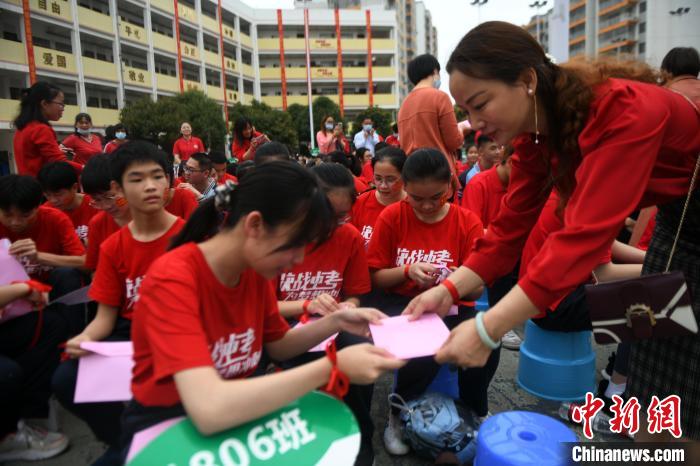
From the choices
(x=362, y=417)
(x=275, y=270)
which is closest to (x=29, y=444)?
(x=362, y=417)

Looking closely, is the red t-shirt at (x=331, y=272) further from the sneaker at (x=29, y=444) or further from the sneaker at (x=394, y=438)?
the sneaker at (x=29, y=444)

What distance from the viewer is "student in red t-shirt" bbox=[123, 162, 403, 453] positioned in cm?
113

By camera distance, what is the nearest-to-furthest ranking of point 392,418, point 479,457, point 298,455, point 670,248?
point 298,455, point 670,248, point 479,457, point 392,418

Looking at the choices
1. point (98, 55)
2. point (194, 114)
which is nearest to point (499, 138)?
point (194, 114)

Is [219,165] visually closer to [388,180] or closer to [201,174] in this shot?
[201,174]

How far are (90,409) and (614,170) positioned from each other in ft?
6.65

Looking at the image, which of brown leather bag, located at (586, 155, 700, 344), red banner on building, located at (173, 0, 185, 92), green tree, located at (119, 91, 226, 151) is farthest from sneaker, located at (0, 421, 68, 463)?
red banner on building, located at (173, 0, 185, 92)

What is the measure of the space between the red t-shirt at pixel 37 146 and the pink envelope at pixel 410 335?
364cm

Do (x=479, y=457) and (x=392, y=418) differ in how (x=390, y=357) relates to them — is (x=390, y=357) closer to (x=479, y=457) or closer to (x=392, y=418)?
(x=479, y=457)

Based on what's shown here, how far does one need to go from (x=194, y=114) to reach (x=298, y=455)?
21091mm

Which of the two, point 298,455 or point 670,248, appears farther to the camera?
point 670,248

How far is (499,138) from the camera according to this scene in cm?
148

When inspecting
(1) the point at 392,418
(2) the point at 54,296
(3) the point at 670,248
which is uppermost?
(3) the point at 670,248

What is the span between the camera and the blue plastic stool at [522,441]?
1609 mm
